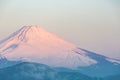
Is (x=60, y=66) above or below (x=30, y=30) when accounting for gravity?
below

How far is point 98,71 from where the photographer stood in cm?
5228

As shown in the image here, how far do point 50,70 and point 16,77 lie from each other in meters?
5.00

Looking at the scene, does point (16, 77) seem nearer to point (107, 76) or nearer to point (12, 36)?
point (12, 36)

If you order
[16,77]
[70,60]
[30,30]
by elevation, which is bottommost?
[16,77]

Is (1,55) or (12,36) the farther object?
(12,36)

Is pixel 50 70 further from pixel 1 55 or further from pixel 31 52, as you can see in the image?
pixel 1 55

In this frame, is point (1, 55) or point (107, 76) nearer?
point (1, 55)

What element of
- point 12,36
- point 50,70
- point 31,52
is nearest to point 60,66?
point 50,70

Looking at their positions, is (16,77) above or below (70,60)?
below

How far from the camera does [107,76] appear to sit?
5234cm

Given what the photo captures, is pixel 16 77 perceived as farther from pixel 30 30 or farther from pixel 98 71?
pixel 98 71

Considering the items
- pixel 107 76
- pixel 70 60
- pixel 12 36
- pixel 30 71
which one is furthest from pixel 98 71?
pixel 12 36

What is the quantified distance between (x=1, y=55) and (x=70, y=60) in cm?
958

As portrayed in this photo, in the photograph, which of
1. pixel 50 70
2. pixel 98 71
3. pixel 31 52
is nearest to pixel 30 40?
pixel 31 52
